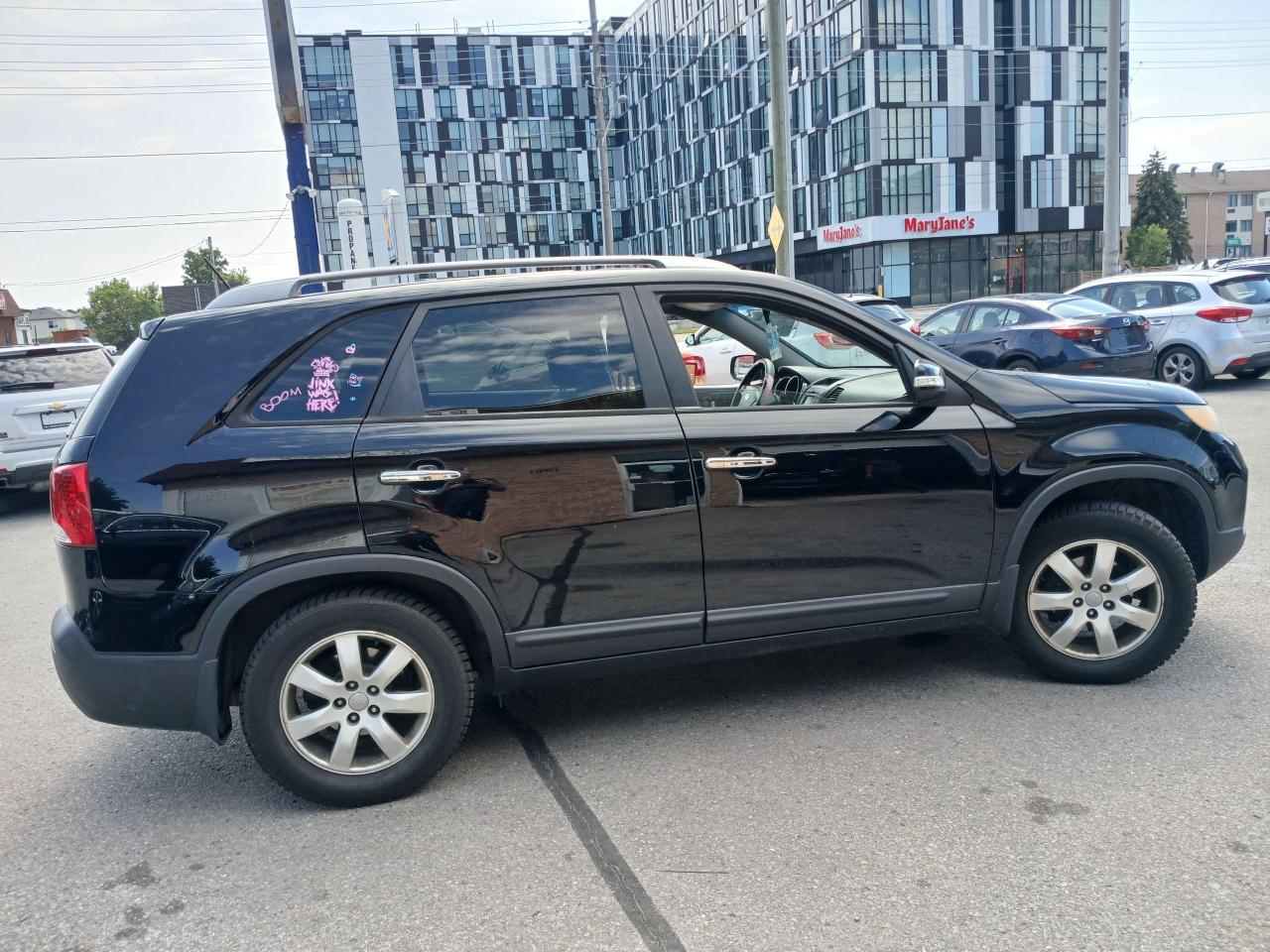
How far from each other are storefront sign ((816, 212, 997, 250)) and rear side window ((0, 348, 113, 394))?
154 feet

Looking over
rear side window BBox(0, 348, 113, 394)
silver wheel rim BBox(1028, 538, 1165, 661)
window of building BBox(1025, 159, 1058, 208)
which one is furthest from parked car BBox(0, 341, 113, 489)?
window of building BBox(1025, 159, 1058, 208)

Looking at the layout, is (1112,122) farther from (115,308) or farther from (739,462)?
(115,308)

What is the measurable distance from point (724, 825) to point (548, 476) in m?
1.27

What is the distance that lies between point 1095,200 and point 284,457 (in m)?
60.5

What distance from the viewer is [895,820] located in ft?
10.4

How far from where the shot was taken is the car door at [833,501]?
3.68 m

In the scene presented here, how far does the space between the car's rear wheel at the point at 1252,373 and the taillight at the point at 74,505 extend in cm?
1400

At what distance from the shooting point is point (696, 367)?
14.4 ft

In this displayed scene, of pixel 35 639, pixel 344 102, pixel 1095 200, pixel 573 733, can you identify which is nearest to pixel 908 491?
pixel 573 733

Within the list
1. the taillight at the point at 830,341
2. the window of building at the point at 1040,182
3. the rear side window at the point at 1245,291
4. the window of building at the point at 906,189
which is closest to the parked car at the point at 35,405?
the taillight at the point at 830,341

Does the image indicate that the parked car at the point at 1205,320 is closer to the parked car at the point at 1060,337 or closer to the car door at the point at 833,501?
the parked car at the point at 1060,337

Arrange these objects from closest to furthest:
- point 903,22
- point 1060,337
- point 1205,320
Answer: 1. point 1060,337
2. point 1205,320
3. point 903,22

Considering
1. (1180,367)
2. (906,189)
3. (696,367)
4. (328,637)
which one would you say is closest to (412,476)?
(328,637)

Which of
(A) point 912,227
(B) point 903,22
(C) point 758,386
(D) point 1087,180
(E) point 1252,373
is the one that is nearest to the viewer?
(C) point 758,386
